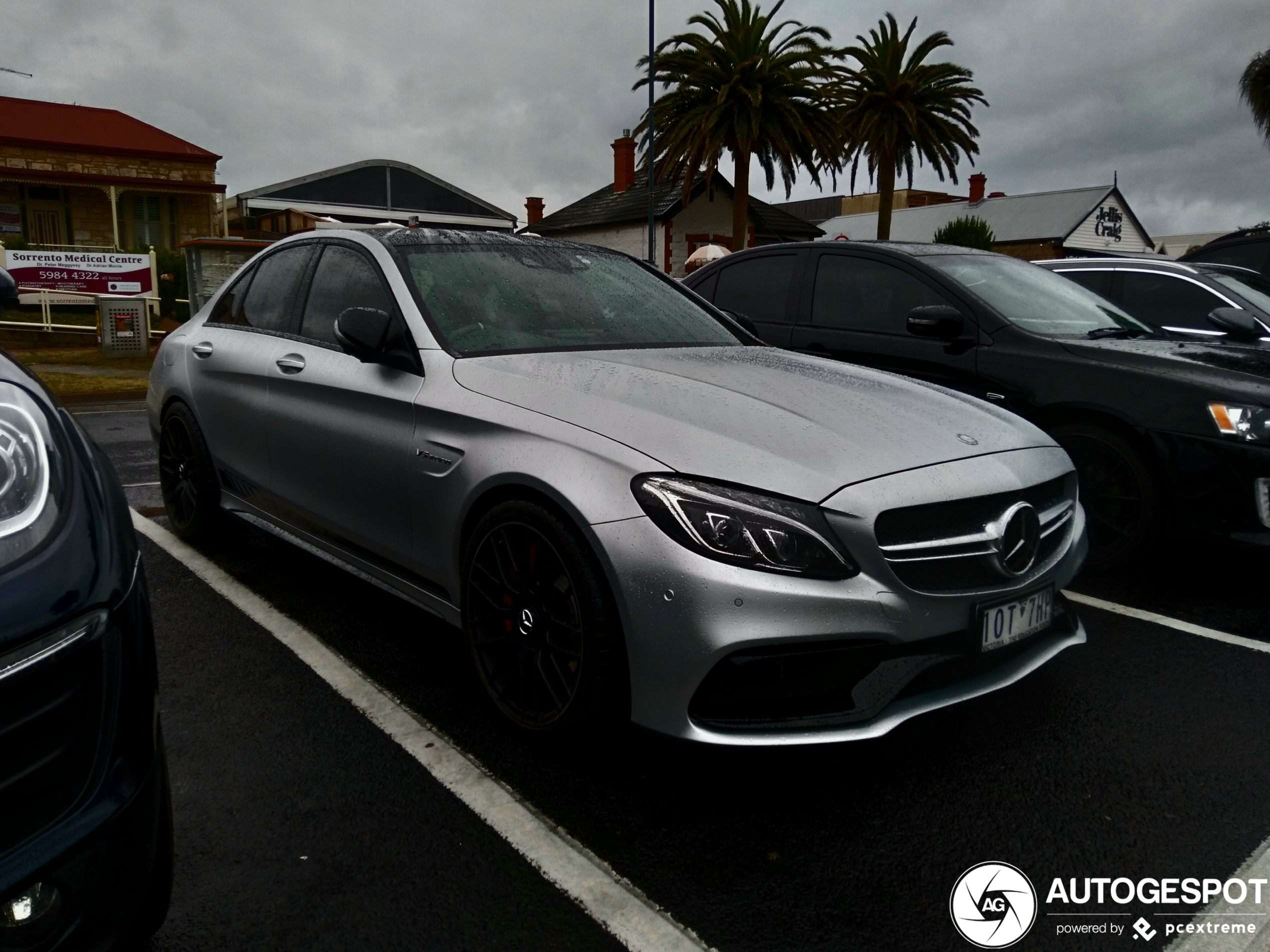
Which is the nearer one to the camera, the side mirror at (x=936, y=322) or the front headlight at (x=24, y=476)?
the front headlight at (x=24, y=476)

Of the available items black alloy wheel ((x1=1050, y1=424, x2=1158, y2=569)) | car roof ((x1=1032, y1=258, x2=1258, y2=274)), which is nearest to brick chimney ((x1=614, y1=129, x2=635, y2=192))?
car roof ((x1=1032, y1=258, x2=1258, y2=274))

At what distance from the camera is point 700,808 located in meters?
2.58

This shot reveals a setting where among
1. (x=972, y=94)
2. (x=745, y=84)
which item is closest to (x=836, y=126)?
(x=745, y=84)

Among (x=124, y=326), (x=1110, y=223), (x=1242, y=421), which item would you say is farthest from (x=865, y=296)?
(x=1110, y=223)

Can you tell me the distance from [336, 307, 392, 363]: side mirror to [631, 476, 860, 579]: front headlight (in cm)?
132

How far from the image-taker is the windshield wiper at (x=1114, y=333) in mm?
5004

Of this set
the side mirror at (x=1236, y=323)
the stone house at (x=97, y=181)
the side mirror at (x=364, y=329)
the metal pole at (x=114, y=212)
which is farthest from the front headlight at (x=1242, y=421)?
the stone house at (x=97, y=181)

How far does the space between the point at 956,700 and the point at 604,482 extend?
1.05 meters

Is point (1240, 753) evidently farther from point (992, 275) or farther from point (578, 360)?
point (992, 275)

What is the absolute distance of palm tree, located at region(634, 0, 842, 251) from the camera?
2625 centimetres

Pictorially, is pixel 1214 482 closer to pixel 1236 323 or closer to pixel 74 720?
pixel 1236 323

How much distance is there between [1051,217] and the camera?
151ft

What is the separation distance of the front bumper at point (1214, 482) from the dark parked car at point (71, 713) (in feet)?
13.5

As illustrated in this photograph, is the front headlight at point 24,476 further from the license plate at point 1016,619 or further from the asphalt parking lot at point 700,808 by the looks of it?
the license plate at point 1016,619
